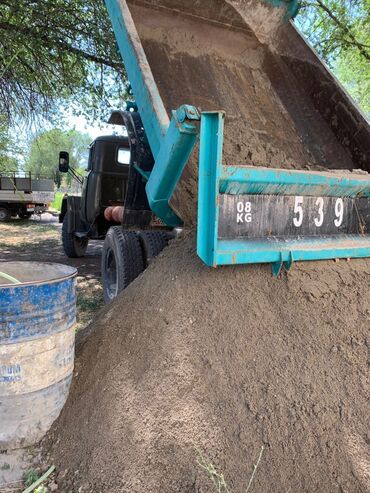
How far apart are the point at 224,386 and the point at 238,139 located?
2.24 metres

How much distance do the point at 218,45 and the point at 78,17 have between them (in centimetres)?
403

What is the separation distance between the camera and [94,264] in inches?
313

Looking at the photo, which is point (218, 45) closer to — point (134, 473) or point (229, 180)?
point (229, 180)

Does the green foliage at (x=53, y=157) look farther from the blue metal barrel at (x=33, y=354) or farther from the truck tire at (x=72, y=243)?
the blue metal barrel at (x=33, y=354)

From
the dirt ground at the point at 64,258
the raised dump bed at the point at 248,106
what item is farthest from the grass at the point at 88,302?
the raised dump bed at the point at 248,106

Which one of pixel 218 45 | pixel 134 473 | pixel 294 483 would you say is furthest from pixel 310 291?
pixel 218 45

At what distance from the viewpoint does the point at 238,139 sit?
374cm

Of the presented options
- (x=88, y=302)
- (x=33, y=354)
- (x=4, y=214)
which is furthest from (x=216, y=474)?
(x=4, y=214)

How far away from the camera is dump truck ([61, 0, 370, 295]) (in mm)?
2598

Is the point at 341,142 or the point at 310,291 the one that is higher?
the point at 341,142

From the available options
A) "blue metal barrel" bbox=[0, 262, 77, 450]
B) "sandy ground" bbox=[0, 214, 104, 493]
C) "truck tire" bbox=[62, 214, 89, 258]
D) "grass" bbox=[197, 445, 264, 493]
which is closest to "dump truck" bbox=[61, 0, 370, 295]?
"sandy ground" bbox=[0, 214, 104, 493]

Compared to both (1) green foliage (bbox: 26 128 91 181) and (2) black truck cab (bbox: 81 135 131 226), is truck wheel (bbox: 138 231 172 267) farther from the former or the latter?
(1) green foliage (bbox: 26 128 91 181)

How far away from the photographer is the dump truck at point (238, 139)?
260 cm

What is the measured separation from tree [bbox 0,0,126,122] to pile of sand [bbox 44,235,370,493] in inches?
229
